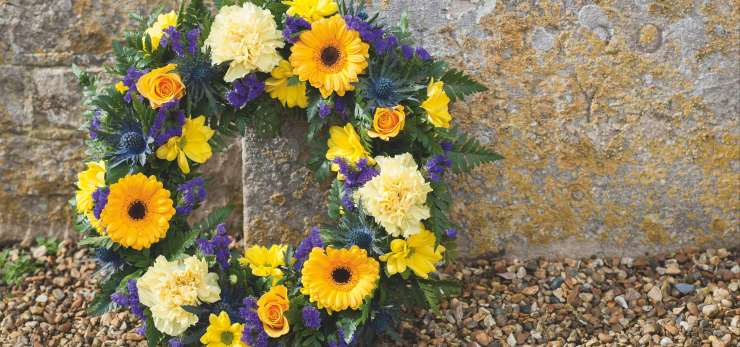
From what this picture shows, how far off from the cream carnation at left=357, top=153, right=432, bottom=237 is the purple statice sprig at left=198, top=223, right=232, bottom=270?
1.55 feet

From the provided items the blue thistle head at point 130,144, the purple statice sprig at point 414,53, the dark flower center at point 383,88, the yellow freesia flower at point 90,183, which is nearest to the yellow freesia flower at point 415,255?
the dark flower center at point 383,88

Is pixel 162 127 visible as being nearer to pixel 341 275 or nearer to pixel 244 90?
pixel 244 90

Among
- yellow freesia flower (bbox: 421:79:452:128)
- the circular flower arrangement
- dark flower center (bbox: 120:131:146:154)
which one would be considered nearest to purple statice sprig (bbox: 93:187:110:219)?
the circular flower arrangement

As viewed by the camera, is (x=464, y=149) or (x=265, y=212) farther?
(x=265, y=212)

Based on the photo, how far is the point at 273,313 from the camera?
8.89ft

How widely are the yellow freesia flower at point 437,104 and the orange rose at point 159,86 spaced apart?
772 millimetres

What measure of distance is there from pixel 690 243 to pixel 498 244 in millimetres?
688

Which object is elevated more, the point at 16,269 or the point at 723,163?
the point at 723,163

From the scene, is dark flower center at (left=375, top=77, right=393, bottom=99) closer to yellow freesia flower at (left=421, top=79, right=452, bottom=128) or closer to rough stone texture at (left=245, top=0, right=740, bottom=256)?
yellow freesia flower at (left=421, top=79, right=452, bottom=128)

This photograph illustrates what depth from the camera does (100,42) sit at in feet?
11.2

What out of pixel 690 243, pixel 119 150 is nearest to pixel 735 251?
pixel 690 243

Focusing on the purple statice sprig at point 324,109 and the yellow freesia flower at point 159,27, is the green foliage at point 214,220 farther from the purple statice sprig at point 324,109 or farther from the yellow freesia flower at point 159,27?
the yellow freesia flower at point 159,27

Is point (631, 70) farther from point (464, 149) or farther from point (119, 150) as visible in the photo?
point (119, 150)

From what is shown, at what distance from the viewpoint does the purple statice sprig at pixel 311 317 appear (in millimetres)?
2729
